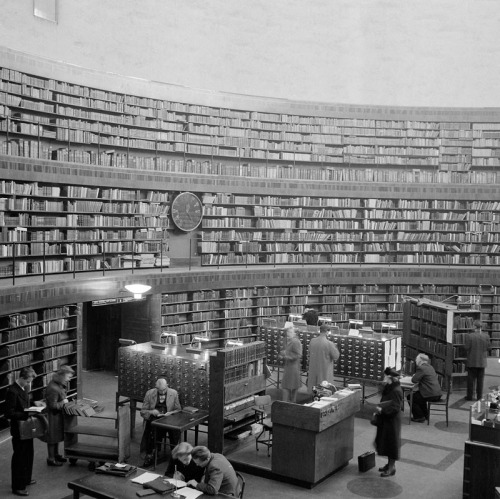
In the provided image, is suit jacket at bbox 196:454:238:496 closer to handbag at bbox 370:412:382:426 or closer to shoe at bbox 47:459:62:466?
handbag at bbox 370:412:382:426

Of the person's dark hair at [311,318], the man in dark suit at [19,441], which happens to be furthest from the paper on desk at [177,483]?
the person's dark hair at [311,318]

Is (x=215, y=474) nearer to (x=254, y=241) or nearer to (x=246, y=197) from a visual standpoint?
(x=254, y=241)

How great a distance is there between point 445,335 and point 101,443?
613 cm

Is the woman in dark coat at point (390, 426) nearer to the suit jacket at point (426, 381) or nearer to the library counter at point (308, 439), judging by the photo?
the library counter at point (308, 439)

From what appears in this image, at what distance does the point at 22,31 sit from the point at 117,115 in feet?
7.43

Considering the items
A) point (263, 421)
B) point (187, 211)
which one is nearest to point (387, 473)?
point (263, 421)

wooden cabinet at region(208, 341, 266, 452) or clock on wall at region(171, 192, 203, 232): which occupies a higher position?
clock on wall at region(171, 192, 203, 232)

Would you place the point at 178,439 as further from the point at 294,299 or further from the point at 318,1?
the point at 318,1

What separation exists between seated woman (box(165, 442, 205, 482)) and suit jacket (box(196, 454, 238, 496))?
0.86 feet

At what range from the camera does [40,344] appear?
922 cm

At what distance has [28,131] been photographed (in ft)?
35.1

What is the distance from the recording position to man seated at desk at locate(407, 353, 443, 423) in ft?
29.0

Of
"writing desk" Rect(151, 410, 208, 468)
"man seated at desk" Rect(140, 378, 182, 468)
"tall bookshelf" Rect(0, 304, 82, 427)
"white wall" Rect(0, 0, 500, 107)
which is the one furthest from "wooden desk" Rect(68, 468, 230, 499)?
"white wall" Rect(0, 0, 500, 107)

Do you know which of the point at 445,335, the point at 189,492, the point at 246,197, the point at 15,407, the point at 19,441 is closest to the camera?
the point at 189,492
